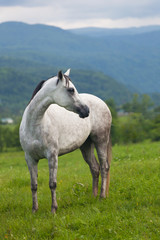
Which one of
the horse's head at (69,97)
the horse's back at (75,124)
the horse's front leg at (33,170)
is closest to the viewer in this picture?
the horse's head at (69,97)

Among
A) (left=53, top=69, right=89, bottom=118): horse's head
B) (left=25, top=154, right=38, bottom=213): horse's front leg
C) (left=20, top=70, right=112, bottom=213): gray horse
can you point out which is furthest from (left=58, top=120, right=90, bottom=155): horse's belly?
(left=53, top=69, right=89, bottom=118): horse's head

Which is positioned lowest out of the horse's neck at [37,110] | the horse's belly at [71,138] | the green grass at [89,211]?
the green grass at [89,211]

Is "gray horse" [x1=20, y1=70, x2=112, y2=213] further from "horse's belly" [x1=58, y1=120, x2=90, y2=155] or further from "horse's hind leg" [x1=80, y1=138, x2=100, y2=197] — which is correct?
"horse's hind leg" [x1=80, y1=138, x2=100, y2=197]

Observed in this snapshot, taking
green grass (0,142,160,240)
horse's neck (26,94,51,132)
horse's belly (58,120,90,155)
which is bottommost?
green grass (0,142,160,240)

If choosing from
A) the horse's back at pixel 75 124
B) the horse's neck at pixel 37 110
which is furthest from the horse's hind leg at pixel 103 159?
the horse's neck at pixel 37 110

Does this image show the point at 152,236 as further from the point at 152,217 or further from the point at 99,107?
the point at 99,107

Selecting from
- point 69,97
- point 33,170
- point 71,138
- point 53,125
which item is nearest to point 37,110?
point 53,125

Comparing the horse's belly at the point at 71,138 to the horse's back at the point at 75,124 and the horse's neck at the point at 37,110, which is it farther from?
the horse's neck at the point at 37,110

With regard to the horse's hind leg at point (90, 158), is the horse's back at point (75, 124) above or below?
above

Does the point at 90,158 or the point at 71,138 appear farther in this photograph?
the point at 90,158

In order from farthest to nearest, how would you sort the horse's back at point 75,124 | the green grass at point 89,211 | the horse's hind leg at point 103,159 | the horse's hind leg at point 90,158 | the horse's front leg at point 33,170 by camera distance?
the horse's hind leg at point 90,158 < the horse's hind leg at point 103,159 < the horse's back at point 75,124 < the horse's front leg at point 33,170 < the green grass at point 89,211

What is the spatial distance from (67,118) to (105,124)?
1.51 m

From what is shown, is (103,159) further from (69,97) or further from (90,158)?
(69,97)

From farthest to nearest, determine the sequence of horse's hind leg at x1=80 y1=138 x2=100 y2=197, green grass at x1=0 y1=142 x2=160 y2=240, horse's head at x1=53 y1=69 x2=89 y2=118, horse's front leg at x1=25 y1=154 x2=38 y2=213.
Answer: horse's hind leg at x1=80 y1=138 x2=100 y2=197, horse's front leg at x1=25 y1=154 x2=38 y2=213, horse's head at x1=53 y1=69 x2=89 y2=118, green grass at x1=0 y1=142 x2=160 y2=240
